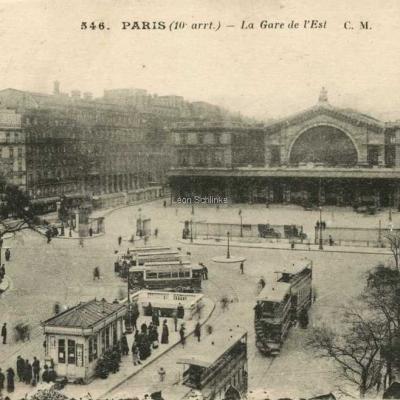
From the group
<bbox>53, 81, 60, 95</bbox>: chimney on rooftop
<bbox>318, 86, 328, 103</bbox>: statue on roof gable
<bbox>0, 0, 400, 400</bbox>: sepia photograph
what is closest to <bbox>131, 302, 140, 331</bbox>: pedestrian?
<bbox>0, 0, 400, 400</bbox>: sepia photograph

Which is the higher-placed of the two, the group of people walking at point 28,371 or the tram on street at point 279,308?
the tram on street at point 279,308

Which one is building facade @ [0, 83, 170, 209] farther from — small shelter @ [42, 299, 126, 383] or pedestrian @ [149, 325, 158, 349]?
small shelter @ [42, 299, 126, 383]

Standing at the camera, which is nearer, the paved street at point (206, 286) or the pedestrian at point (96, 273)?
the paved street at point (206, 286)

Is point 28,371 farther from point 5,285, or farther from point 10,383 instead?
point 5,285

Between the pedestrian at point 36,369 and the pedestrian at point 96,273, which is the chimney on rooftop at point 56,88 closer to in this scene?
the pedestrian at point 96,273

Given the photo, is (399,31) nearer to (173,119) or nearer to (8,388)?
(8,388)

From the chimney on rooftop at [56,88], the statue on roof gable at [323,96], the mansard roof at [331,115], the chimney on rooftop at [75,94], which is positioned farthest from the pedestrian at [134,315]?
the chimney on rooftop at [75,94]
